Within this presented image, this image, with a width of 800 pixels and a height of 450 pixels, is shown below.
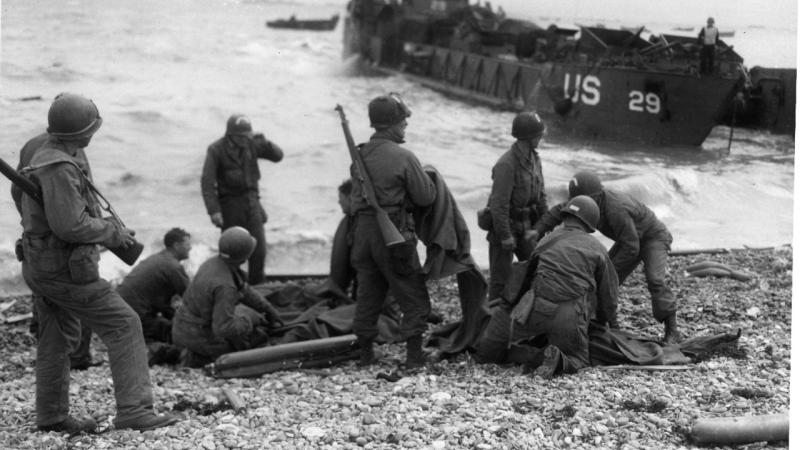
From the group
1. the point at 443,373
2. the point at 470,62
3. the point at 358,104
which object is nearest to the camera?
the point at 443,373

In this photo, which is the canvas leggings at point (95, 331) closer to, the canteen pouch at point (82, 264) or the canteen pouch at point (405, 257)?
the canteen pouch at point (82, 264)

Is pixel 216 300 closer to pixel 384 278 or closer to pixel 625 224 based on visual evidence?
pixel 384 278

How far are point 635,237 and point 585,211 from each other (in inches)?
34.9

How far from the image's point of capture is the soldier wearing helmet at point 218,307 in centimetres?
700

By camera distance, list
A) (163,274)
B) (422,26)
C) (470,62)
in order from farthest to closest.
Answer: (422,26) < (470,62) < (163,274)

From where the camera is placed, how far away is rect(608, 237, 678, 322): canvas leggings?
6898 millimetres

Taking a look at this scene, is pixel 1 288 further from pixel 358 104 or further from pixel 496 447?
pixel 358 104

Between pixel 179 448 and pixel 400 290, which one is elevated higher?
pixel 400 290

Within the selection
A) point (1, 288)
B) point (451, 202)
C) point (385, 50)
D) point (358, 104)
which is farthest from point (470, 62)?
point (451, 202)

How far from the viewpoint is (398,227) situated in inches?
255

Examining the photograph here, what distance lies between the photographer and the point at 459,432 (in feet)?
16.2

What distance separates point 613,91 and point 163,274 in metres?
16.4

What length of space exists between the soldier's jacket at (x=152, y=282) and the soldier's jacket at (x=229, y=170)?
135cm

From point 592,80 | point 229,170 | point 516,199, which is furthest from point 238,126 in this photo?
point 592,80
